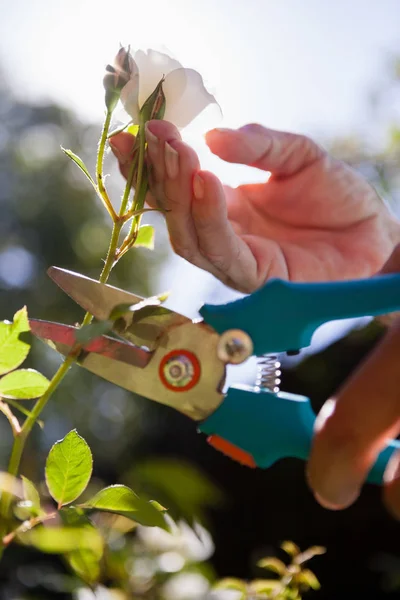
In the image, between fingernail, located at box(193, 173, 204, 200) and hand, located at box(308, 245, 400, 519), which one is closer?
hand, located at box(308, 245, 400, 519)

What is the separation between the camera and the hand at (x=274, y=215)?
1.84 feet

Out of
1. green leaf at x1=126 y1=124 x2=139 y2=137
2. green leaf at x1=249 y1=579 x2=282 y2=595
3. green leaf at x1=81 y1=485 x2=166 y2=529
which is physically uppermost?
green leaf at x1=126 y1=124 x2=139 y2=137

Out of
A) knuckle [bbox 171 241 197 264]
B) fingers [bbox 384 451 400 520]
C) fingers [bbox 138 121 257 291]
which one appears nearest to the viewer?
fingers [bbox 384 451 400 520]

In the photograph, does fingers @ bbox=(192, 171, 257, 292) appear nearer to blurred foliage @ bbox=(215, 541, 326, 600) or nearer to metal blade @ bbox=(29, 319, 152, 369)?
metal blade @ bbox=(29, 319, 152, 369)

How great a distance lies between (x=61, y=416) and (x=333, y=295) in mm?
4820

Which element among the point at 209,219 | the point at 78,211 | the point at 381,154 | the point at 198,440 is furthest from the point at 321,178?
the point at 78,211

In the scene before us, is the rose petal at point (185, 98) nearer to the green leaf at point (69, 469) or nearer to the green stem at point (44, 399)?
the green stem at point (44, 399)

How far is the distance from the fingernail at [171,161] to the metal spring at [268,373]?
159 mm

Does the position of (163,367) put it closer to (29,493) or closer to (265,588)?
(29,493)

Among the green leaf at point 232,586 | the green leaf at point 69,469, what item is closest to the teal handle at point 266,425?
the green leaf at point 69,469

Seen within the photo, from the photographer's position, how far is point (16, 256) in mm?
5824

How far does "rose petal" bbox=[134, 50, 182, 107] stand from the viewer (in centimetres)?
50

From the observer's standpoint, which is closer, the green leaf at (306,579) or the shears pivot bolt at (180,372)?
the shears pivot bolt at (180,372)

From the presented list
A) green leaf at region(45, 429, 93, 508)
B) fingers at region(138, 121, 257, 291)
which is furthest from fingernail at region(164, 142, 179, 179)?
green leaf at region(45, 429, 93, 508)
